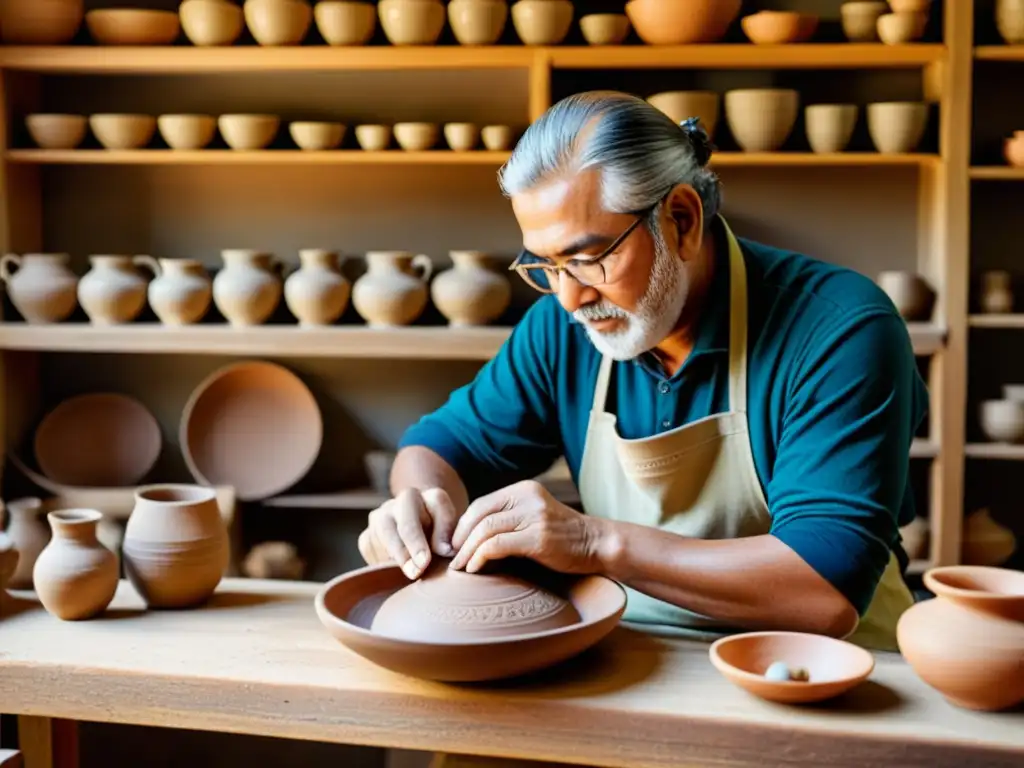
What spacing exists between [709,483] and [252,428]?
2.55 metres

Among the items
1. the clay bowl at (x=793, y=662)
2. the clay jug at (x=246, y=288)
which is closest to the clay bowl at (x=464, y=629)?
the clay bowl at (x=793, y=662)

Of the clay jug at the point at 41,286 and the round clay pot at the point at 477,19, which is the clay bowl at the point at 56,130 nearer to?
the clay jug at the point at 41,286

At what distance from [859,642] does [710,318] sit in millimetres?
627

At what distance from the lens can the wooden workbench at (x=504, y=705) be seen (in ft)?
4.59

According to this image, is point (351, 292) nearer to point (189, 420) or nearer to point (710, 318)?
point (189, 420)

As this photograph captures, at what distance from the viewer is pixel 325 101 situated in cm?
417

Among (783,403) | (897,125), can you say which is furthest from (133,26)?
(783,403)

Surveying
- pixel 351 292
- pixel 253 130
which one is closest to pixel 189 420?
pixel 351 292

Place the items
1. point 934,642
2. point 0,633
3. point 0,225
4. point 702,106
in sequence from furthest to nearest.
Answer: point 0,225
point 702,106
point 0,633
point 934,642

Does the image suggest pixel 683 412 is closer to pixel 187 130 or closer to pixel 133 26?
pixel 187 130

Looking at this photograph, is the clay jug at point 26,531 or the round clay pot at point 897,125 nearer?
the clay jug at point 26,531

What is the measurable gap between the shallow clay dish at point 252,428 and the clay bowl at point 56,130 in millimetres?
964

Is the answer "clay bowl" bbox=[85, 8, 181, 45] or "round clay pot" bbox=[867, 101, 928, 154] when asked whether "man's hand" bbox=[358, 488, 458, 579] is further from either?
"clay bowl" bbox=[85, 8, 181, 45]

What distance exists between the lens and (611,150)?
1.79 metres
